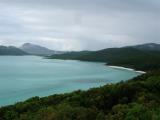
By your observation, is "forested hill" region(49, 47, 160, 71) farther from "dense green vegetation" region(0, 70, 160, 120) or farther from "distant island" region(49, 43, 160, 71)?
"dense green vegetation" region(0, 70, 160, 120)

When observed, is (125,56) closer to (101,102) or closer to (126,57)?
(126,57)

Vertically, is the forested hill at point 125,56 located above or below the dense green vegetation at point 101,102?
above

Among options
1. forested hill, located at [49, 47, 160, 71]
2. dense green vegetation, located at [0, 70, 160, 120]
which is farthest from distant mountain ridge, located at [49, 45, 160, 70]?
dense green vegetation, located at [0, 70, 160, 120]

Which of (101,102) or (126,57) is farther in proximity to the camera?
(126,57)

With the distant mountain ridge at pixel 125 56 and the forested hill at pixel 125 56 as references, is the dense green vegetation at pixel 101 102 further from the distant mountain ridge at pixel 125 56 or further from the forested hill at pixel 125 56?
the distant mountain ridge at pixel 125 56

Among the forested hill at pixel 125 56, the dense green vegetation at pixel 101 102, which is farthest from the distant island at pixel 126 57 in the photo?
the dense green vegetation at pixel 101 102

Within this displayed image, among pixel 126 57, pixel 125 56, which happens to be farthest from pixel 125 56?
pixel 126 57

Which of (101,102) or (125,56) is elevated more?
(125,56)

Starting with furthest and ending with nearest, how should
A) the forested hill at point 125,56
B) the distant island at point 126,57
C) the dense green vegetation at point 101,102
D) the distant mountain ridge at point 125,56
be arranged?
the distant mountain ridge at point 125,56 → the forested hill at point 125,56 → the distant island at point 126,57 → the dense green vegetation at point 101,102

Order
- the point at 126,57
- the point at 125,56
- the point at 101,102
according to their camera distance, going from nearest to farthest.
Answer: the point at 101,102 → the point at 126,57 → the point at 125,56

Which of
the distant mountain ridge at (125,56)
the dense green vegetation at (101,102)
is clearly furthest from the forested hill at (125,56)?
the dense green vegetation at (101,102)

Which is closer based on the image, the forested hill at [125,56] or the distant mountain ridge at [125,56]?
the forested hill at [125,56]

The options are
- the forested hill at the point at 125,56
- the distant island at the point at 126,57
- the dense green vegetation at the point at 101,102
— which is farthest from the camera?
the forested hill at the point at 125,56

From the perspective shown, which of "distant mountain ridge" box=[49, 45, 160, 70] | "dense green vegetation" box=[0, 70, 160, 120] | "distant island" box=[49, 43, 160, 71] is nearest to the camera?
"dense green vegetation" box=[0, 70, 160, 120]
